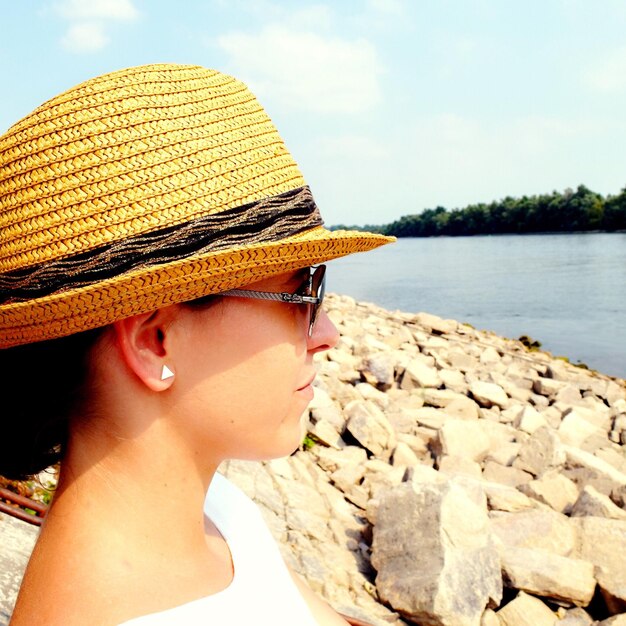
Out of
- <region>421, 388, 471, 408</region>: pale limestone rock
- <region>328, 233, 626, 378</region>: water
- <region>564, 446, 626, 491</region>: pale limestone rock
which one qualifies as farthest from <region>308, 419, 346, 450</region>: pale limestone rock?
<region>328, 233, 626, 378</region>: water

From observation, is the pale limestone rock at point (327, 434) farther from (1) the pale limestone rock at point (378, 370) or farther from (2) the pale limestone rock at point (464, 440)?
(1) the pale limestone rock at point (378, 370)

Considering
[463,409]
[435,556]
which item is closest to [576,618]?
[435,556]

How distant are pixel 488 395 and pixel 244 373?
754cm

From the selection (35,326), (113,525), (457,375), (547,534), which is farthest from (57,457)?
(457,375)

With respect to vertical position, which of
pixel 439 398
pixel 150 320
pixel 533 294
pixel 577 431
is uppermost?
pixel 150 320

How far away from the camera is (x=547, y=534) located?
13.1ft

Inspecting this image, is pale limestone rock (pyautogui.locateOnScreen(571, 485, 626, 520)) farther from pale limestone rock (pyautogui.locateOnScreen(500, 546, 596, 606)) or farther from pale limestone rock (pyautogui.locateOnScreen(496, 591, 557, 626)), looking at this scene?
pale limestone rock (pyautogui.locateOnScreen(496, 591, 557, 626))

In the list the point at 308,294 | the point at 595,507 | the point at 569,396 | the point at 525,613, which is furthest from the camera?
the point at 569,396

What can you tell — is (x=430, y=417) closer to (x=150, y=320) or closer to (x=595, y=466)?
(x=595, y=466)

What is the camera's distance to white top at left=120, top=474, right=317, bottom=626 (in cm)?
114

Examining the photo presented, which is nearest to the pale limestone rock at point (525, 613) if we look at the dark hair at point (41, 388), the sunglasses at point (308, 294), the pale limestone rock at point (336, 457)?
the pale limestone rock at point (336, 457)

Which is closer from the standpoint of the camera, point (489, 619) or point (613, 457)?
point (489, 619)

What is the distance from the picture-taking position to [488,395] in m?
8.32

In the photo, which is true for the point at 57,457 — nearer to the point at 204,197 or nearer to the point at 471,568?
the point at 204,197
